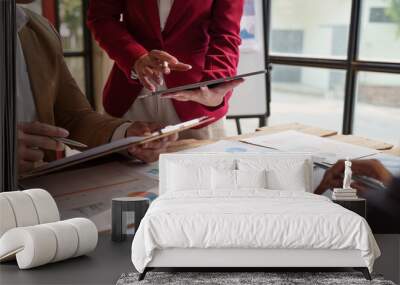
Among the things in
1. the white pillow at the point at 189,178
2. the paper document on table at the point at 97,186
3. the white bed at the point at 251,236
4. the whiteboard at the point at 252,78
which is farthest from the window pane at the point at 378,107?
the paper document on table at the point at 97,186

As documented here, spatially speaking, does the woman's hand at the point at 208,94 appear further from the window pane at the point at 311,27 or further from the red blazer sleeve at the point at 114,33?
the window pane at the point at 311,27

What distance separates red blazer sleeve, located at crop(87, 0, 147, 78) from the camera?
4.39 metres

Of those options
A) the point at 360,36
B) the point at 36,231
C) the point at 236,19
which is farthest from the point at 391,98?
the point at 36,231

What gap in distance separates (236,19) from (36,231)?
2050 mm

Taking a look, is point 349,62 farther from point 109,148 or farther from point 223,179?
point 109,148

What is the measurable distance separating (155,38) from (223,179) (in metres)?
1.07

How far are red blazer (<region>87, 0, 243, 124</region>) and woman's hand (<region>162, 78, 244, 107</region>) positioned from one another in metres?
0.04

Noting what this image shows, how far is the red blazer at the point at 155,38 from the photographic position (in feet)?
14.5

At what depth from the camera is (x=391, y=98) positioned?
4574 mm

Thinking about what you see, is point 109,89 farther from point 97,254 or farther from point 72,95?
point 97,254

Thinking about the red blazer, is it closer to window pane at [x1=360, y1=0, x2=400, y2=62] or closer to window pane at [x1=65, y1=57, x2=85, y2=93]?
window pane at [x1=65, y1=57, x2=85, y2=93]

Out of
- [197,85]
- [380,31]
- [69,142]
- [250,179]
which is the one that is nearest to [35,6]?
[69,142]

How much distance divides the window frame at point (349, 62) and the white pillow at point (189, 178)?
31.7 inches

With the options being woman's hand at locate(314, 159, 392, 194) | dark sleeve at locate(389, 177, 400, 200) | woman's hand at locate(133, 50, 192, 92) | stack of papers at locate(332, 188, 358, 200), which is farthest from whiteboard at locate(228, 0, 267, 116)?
dark sleeve at locate(389, 177, 400, 200)
